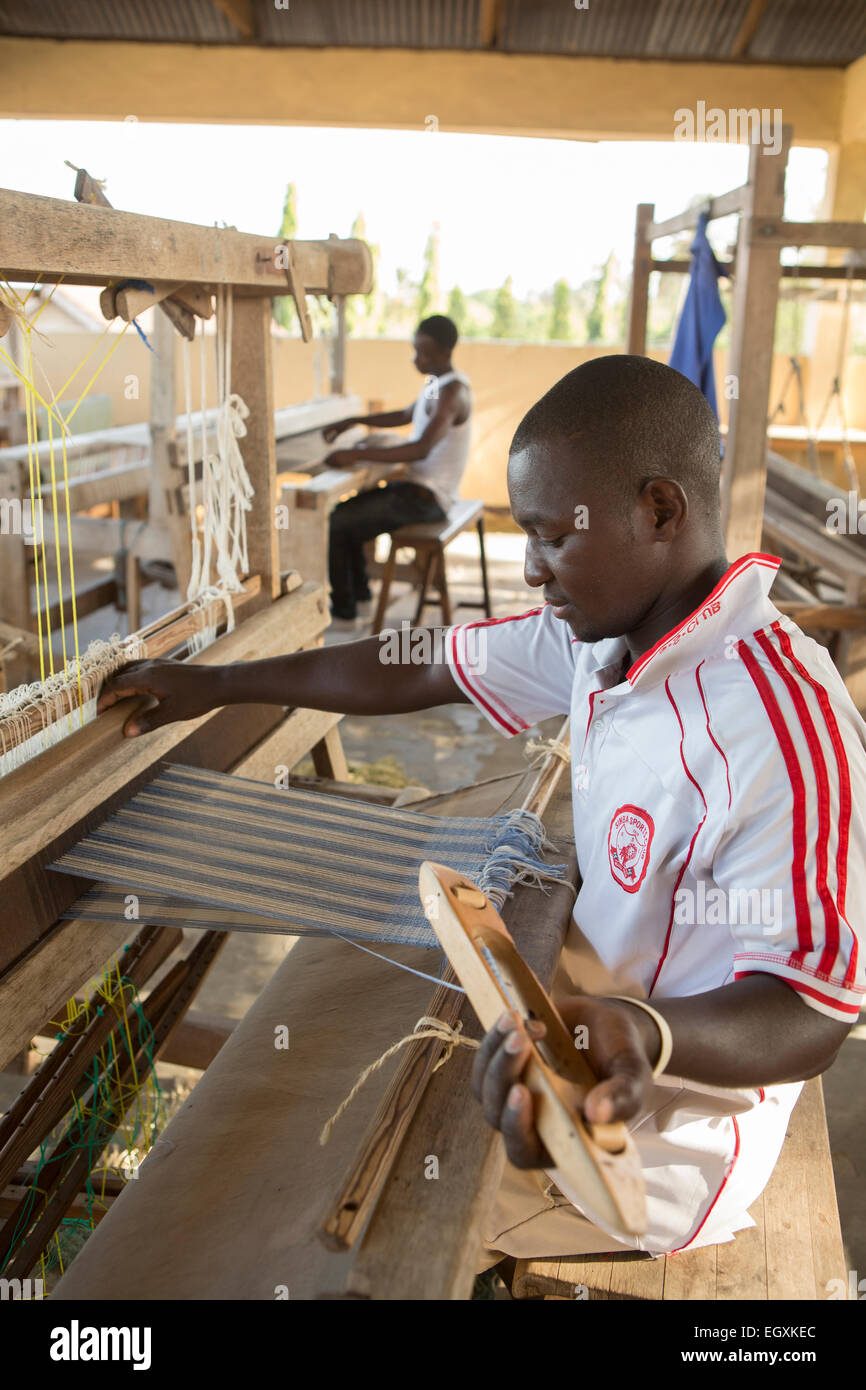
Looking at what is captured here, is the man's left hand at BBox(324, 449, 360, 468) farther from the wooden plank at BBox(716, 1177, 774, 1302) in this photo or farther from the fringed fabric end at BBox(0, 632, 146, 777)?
the wooden plank at BBox(716, 1177, 774, 1302)

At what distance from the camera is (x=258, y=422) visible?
2189 mm

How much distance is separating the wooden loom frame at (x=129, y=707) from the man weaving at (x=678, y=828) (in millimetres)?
622

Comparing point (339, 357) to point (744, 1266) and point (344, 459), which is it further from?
point (744, 1266)

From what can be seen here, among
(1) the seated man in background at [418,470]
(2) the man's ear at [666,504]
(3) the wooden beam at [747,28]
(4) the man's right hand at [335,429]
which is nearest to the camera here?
(2) the man's ear at [666,504]

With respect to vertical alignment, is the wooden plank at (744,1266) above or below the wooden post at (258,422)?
below

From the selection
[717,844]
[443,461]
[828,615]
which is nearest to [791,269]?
[828,615]

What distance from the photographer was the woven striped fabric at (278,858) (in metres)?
1.46

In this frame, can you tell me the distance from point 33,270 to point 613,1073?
111 centimetres

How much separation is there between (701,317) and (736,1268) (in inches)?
152

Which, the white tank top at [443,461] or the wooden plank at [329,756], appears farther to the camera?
the white tank top at [443,461]

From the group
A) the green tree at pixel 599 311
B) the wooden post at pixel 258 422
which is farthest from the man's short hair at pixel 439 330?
the green tree at pixel 599 311

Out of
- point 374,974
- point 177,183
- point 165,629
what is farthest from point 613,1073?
point 177,183

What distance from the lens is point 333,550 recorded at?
5590 millimetres

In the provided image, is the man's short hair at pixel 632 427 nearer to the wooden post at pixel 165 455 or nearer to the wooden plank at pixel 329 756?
the wooden plank at pixel 329 756
